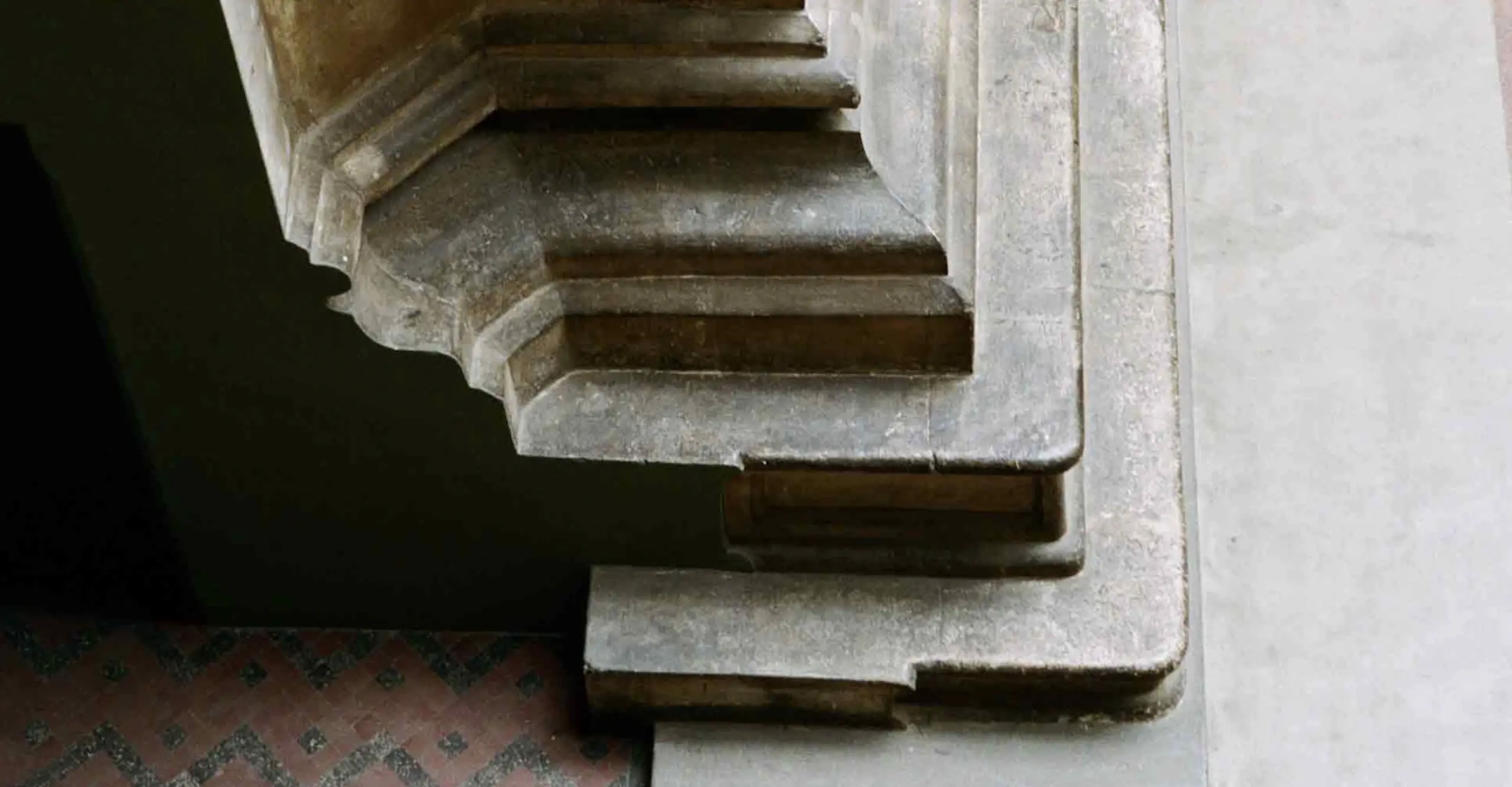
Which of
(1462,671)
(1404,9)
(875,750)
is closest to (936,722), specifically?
(875,750)

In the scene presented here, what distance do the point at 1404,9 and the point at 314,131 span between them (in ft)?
8.34

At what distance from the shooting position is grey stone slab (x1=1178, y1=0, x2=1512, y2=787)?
13.4 feet

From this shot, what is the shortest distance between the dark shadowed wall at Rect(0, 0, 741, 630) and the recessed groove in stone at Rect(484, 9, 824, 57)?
48cm

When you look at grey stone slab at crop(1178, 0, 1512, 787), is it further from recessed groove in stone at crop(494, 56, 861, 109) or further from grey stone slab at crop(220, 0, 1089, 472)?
recessed groove in stone at crop(494, 56, 861, 109)

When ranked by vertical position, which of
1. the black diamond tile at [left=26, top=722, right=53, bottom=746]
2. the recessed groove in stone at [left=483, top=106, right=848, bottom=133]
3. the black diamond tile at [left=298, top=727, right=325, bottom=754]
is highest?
the recessed groove in stone at [left=483, top=106, right=848, bottom=133]

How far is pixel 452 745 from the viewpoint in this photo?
402 cm

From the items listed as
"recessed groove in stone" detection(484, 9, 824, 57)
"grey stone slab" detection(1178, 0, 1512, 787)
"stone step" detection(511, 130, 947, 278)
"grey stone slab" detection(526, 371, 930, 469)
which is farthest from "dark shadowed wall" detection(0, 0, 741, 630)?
"grey stone slab" detection(1178, 0, 1512, 787)

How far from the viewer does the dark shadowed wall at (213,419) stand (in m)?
3.13

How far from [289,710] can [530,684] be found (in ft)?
1.40

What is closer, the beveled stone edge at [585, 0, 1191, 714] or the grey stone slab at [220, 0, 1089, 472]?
the grey stone slab at [220, 0, 1089, 472]

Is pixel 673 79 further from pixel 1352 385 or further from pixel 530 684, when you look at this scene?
pixel 1352 385

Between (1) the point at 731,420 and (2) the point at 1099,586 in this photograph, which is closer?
(1) the point at 731,420

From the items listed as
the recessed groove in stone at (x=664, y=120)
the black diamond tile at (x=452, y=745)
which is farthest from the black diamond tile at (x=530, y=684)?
the recessed groove in stone at (x=664, y=120)

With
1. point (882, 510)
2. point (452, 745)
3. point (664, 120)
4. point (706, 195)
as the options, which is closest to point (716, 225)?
point (706, 195)
